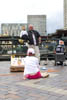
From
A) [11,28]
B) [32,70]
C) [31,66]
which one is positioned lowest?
[11,28]

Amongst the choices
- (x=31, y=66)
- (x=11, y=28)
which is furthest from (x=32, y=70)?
(x=11, y=28)

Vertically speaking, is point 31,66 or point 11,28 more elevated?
point 31,66

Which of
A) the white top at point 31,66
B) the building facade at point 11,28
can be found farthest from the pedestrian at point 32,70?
the building facade at point 11,28

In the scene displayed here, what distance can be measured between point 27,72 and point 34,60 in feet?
1.58

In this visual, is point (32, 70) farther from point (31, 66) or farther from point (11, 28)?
point (11, 28)

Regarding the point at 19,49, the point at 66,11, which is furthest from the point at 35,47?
the point at 66,11

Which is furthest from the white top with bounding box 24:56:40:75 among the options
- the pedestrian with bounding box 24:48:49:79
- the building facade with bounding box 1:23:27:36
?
the building facade with bounding box 1:23:27:36

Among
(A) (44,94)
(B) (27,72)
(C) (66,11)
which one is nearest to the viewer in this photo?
(A) (44,94)

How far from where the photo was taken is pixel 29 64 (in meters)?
6.57

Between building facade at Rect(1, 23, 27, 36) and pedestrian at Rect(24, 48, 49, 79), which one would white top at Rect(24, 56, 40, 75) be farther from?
building facade at Rect(1, 23, 27, 36)

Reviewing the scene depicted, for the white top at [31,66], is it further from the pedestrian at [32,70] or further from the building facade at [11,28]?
the building facade at [11,28]

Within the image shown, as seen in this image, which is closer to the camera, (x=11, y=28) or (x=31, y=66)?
(x=31, y=66)

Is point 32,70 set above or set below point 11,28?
above

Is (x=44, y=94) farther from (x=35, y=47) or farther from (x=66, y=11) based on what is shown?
(x=66, y=11)
